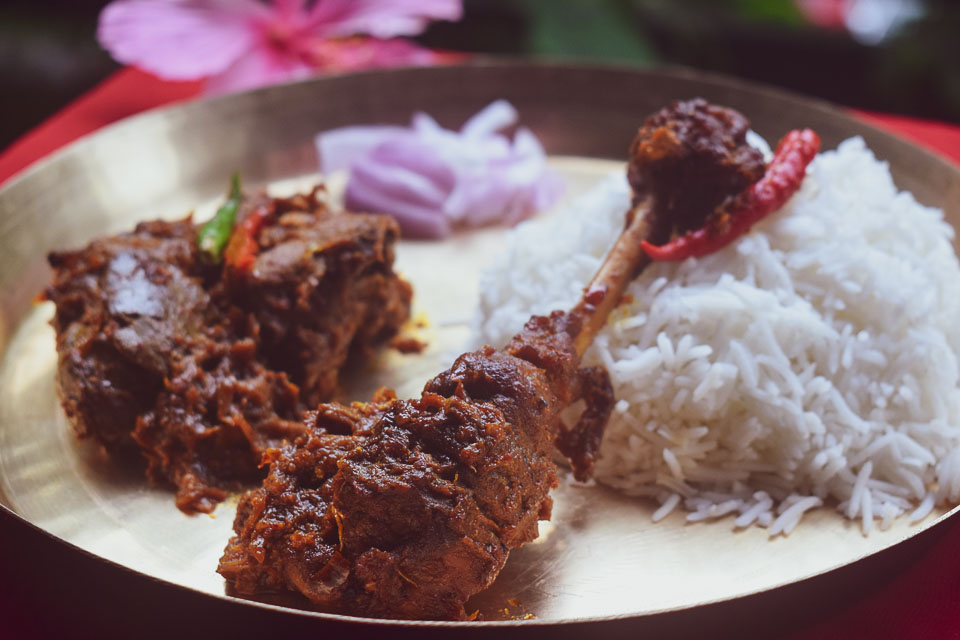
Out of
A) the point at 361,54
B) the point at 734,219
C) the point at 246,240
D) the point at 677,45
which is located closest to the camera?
the point at 734,219

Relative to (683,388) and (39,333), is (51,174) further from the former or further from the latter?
(683,388)

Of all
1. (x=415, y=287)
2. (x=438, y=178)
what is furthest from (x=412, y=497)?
(x=438, y=178)

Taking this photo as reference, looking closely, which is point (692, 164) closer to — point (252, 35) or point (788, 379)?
point (788, 379)

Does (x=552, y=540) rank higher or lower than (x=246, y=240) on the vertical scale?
lower

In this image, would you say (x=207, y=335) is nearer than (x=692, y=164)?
Yes

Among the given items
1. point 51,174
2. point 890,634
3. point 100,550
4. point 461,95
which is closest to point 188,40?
point 51,174

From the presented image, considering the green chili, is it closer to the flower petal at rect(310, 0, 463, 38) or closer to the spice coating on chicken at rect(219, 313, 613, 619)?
the spice coating on chicken at rect(219, 313, 613, 619)
